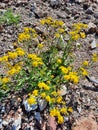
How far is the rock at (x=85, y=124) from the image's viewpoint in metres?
4.83

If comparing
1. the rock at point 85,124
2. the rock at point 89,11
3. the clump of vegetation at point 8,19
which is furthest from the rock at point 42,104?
the rock at point 89,11

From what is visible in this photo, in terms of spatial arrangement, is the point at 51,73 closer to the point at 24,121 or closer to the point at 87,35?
the point at 24,121

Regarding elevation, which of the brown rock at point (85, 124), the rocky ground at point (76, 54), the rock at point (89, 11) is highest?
the rock at point (89, 11)

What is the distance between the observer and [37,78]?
5020 mm

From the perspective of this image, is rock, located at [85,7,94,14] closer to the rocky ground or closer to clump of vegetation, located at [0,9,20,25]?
the rocky ground

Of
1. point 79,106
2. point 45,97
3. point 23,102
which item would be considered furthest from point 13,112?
point 79,106

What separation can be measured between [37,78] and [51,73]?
0.41 meters

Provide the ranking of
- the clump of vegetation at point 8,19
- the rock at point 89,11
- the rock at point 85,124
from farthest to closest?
the rock at point 89,11
the clump of vegetation at point 8,19
the rock at point 85,124

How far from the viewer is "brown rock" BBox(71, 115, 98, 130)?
4.83 meters

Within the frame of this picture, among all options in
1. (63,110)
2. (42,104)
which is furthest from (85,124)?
(42,104)

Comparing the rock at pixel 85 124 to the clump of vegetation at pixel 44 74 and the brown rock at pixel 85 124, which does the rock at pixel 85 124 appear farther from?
the clump of vegetation at pixel 44 74

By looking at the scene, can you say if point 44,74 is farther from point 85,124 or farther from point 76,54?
point 76,54

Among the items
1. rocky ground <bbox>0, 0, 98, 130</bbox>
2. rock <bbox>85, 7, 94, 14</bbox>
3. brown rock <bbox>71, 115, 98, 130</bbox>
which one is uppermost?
rock <bbox>85, 7, 94, 14</bbox>

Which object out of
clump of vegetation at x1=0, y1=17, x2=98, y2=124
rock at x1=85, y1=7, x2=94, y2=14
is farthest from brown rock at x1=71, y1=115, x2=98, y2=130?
rock at x1=85, y1=7, x2=94, y2=14
